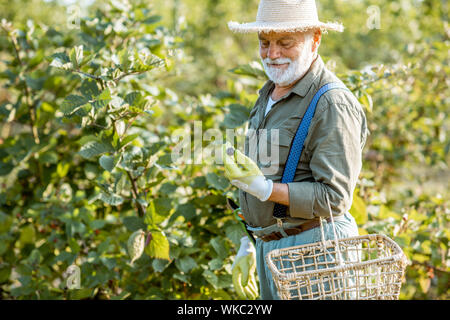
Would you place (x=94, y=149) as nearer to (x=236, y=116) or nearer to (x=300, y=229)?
(x=236, y=116)

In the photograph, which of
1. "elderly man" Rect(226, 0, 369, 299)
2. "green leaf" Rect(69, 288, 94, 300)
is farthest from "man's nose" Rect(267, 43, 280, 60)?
"green leaf" Rect(69, 288, 94, 300)

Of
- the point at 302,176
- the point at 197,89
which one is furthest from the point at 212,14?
the point at 302,176

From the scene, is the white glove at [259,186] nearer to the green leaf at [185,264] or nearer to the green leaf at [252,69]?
the green leaf at [185,264]

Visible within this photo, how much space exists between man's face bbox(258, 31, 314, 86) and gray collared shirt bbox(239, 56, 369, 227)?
0.15ft

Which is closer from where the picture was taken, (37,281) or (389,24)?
(37,281)

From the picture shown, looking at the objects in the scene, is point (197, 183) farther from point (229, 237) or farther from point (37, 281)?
point (37, 281)

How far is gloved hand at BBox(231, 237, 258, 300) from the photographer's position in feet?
7.06

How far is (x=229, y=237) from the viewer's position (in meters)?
2.64

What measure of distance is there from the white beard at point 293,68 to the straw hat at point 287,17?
0.08 m

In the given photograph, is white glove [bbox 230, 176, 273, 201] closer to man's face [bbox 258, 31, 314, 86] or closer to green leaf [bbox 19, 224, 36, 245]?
man's face [bbox 258, 31, 314, 86]

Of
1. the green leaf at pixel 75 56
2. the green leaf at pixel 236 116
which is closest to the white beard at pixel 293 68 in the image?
the green leaf at pixel 236 116

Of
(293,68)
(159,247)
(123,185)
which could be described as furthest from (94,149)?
(293,68)

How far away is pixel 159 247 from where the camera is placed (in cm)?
254

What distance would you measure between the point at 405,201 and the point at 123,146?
9.51 ft
